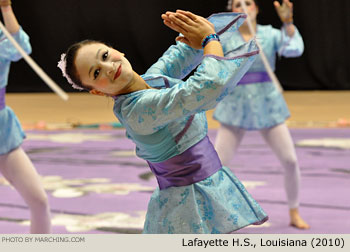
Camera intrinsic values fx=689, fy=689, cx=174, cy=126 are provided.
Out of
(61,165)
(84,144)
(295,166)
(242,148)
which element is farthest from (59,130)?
(295,166)

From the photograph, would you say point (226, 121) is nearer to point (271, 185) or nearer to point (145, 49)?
point (271, 185)

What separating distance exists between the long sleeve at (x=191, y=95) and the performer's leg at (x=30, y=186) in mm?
1175

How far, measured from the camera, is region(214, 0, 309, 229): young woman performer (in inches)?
132

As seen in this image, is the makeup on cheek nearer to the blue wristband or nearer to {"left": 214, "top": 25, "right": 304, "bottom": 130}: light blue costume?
the blue wristband

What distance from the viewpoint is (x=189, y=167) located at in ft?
6.04

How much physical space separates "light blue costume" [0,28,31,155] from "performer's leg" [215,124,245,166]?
0.99 m

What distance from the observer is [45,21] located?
21.5 ft

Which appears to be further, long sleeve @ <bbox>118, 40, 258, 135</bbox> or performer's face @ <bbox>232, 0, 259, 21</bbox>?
performer's face @ <bbox>232, 0, 259, 21</bbox>

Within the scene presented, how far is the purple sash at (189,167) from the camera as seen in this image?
1.84 metres

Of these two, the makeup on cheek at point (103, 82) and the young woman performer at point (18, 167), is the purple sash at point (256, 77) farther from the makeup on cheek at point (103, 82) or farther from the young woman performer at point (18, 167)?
the makeup on cheek at point (103, 82)

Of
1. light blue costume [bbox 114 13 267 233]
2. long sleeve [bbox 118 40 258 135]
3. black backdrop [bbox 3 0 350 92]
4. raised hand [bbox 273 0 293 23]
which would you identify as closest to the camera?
long sleeve [bbox 118 40 258 135]

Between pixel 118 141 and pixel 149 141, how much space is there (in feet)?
11.7

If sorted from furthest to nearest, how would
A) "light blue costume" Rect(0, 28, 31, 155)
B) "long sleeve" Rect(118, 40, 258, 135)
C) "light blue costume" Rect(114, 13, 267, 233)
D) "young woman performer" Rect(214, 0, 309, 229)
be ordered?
"young woman performer" Rect(214, 0, 309, 229) < "light blue costume" Rect(0, 28, 31, 155) < "light blue costume" Rect(114, 13, 267, 233) < "long sleeve" Rect(118, 40, 258, 135)

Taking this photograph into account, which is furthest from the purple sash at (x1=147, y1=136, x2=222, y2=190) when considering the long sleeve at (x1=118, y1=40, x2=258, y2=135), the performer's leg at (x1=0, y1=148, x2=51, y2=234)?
the performer's leg at (x1=0, y1=148, x2=51, y2=234)
